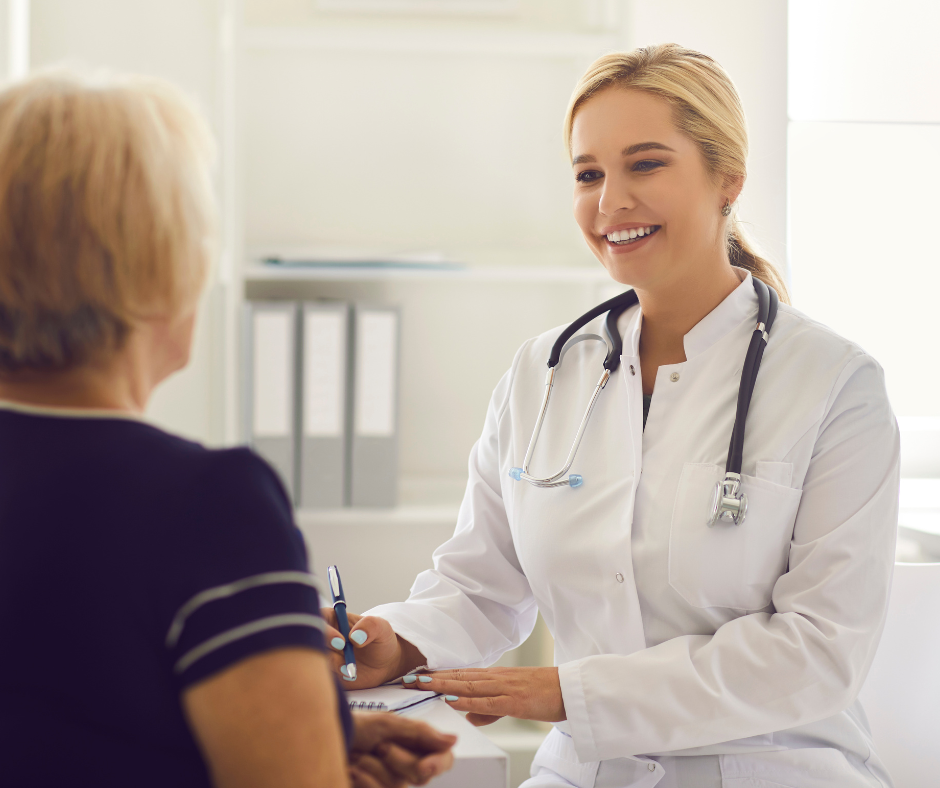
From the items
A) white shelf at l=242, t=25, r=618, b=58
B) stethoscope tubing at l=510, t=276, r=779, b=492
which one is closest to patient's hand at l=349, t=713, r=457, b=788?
stethoscope tubing at l=510, t=276, r=779, b=492

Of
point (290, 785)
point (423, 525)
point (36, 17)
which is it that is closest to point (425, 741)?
point (290, 785)

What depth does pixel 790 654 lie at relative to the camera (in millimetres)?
1059

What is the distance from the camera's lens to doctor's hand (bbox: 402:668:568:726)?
1066 mm

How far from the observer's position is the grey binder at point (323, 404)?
70.6 inches

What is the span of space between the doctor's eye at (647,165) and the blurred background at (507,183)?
63 centimetres

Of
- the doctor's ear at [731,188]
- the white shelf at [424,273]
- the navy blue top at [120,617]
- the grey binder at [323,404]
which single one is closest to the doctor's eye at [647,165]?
the doctor's ear at [731,188]

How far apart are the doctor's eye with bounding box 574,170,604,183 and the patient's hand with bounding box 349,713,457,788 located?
0.92 m

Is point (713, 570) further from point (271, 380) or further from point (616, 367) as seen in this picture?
point (271, 380)

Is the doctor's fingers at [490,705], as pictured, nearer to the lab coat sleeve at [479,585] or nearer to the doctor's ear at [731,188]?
the lab coat sleeve at [479,585]

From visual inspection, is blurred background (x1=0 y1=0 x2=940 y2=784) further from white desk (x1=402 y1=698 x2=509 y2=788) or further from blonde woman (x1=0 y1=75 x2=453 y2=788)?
blonde woman (x1=0 y1=75 x2=453 y2=788)

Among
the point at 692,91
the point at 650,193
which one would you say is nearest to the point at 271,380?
the point at 650,193

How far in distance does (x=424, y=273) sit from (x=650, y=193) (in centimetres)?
70

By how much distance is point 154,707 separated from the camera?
529 millimetres

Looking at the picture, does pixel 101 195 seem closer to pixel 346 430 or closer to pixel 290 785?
pixel 290 785
